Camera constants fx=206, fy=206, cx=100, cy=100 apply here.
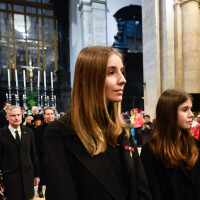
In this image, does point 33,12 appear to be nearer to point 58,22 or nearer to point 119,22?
point 58,22

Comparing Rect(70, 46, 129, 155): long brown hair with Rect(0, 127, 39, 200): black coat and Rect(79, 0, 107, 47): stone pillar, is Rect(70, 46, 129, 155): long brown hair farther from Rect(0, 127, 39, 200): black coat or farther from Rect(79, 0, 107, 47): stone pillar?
Rect(79, 0, 107, 47): stone pillar

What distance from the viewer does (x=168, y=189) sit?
169 centimetres

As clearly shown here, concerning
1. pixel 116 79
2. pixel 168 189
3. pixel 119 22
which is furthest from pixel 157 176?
pixel 119 22

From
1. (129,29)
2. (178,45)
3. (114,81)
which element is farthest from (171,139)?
(129,29)

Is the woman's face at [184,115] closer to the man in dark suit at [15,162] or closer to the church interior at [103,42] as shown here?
the man in dark suit at [15,162]

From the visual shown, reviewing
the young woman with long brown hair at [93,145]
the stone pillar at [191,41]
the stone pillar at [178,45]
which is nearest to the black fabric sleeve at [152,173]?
the young woman with long brown hair at [93,145]

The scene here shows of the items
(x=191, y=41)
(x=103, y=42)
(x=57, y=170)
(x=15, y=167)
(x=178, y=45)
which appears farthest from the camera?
(x=103, y=42)

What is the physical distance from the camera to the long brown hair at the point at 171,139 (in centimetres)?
171

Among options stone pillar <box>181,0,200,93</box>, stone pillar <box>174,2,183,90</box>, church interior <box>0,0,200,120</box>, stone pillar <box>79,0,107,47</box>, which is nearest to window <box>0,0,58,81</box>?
church interior <box>0,0,200,120</box>

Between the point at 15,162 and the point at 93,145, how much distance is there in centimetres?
273

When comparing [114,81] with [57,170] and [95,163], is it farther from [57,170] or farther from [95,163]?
[57,170]

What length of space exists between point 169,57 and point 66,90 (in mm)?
11616

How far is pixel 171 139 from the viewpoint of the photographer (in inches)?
70.4

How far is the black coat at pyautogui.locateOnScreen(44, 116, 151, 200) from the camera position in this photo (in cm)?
102
